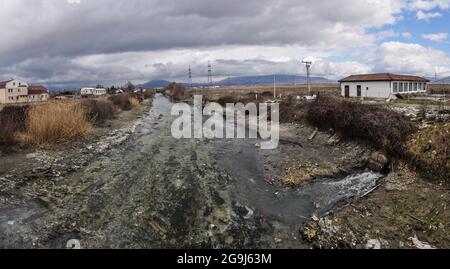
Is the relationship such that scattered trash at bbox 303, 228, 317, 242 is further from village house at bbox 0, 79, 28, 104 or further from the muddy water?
village house at bbox 0, 79, 28, 104

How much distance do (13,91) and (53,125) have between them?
76561 mm

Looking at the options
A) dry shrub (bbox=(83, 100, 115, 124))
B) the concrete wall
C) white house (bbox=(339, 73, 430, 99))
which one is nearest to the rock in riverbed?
dry shrub (bbox=(83, 100, 115, 124))

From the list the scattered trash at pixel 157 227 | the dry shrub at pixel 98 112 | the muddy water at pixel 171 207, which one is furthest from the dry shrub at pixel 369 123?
the dry shrub at pixel 98 112

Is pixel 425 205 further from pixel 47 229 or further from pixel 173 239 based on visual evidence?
pixel 47 229

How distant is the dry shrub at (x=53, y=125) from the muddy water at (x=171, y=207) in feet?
14.9

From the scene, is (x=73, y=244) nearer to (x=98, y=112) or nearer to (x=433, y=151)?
(x=433, y=151)

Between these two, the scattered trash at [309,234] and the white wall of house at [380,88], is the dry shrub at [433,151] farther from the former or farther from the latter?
the white wall of house at [380,88]

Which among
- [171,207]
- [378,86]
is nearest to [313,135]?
[171,207]

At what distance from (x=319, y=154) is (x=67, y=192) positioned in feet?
42.4

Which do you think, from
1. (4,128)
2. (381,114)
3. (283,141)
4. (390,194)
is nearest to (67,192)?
(4,128)

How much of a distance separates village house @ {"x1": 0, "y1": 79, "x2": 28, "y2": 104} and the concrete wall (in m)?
71.8

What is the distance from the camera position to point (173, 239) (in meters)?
9.85

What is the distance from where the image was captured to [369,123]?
62.5ft

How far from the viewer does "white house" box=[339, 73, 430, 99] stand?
39906mm
